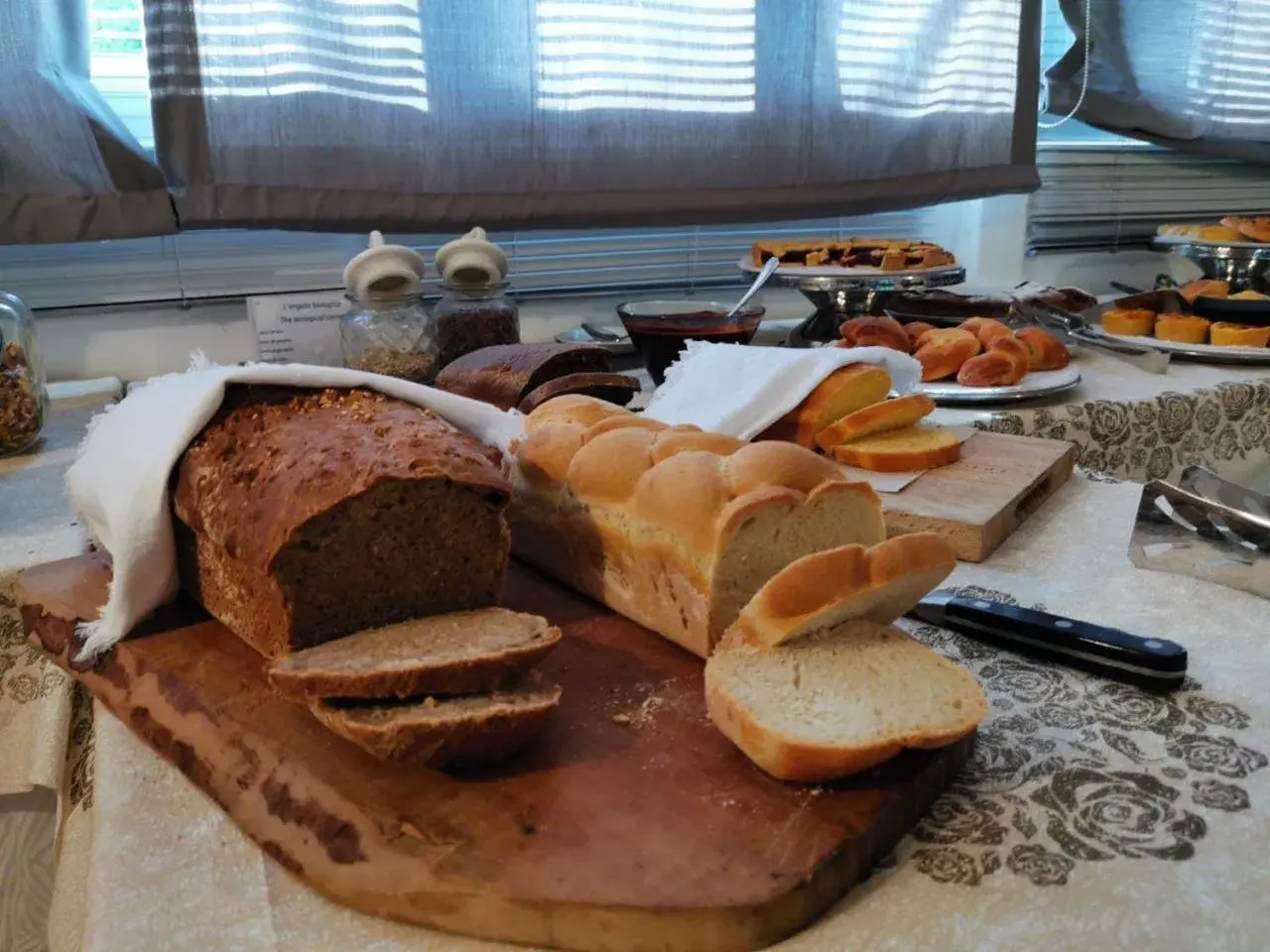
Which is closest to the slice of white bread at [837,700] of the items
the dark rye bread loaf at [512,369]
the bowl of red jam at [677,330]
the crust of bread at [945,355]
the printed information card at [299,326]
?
the dark rye bread loaf at [512,369]

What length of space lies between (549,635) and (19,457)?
1212 millimetres

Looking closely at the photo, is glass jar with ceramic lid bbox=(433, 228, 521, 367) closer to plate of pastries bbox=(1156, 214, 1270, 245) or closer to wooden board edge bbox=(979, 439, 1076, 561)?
wooden board edge bbox=(979, 439, 1076, 561)

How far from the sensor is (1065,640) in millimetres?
980

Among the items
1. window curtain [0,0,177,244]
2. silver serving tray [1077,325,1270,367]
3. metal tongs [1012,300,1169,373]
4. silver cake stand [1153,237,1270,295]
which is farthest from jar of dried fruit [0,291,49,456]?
silver cake stand [1153,237,1270,295]

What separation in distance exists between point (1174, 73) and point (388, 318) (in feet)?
10.1

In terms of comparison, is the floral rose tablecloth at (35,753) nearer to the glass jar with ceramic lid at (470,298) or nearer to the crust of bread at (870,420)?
the glass jar with ceramic lid at (470,298)

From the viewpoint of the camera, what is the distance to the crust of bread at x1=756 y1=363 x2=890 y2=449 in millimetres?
1562

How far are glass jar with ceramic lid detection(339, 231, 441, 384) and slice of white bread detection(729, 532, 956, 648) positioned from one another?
1258 mm

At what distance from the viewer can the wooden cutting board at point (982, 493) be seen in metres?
1.29

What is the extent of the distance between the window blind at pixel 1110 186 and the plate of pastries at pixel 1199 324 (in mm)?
979

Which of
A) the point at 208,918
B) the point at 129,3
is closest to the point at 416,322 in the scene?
the point at 129,3

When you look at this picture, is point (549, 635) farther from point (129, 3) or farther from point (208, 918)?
point (129, 3)

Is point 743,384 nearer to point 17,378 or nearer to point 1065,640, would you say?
point 1065,640

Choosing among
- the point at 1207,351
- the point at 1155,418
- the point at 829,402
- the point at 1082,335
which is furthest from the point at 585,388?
the point at 1207,351
